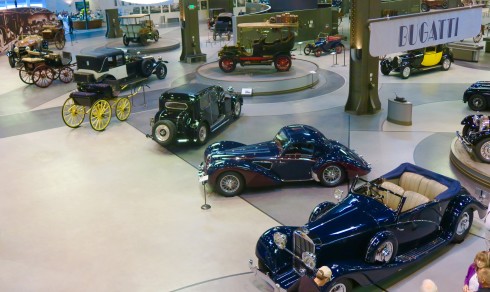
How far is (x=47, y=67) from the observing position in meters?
19.5

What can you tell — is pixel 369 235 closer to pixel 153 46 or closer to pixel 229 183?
pixel 229 183

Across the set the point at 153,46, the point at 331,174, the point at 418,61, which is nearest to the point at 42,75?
the point at 153,46

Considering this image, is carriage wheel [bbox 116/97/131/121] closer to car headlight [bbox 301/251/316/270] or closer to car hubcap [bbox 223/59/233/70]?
car hubcap [bbox 223/59/233/70]

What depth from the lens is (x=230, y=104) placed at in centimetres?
1378

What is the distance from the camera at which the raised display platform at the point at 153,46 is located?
88.0 feet

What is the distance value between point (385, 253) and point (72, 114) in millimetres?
10479

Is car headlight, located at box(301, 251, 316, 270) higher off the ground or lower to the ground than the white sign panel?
lower

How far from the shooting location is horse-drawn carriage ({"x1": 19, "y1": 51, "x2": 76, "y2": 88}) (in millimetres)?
19469

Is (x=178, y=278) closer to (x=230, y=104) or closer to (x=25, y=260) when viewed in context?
(x=25, y=260)

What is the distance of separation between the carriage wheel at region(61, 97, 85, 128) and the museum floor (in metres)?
0.35

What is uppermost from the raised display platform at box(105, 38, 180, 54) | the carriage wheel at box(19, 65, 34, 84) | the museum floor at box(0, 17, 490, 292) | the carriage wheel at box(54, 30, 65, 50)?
the carriage wheel at box(54, 30, 65, 50)

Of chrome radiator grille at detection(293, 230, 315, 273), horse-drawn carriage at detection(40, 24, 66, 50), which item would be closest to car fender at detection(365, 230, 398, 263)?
chrome radiator grille at detection(293, 230, 315, 273)

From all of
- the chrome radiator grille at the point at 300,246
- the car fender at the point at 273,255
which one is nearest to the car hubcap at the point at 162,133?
the car fender at the point at 273,255

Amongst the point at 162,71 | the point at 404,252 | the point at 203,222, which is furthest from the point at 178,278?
the point at 162,71
